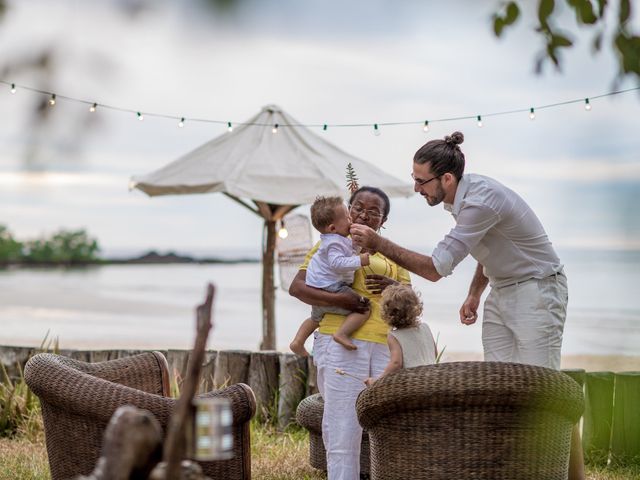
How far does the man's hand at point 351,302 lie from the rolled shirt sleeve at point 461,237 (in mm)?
520

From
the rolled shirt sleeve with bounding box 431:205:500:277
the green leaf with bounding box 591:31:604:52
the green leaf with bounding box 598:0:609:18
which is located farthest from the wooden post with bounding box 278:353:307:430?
the green leaf with bounding box 591:31:604:52

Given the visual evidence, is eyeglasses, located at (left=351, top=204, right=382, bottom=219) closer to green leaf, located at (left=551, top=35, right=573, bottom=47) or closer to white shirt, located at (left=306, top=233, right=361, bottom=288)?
white shirt, located at (left=306, top=233, right=361, bottom=288)

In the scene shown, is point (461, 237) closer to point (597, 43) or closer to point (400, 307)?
point (400, 307)

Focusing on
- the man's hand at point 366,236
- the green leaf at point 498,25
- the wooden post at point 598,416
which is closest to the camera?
the green leaf at point 498,25

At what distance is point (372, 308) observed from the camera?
3729mm

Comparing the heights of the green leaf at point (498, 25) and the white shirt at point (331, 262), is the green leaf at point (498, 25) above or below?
above

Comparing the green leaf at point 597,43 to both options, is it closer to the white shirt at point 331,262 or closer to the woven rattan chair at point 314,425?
the white shirt at point 331,262

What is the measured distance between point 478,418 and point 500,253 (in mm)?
738

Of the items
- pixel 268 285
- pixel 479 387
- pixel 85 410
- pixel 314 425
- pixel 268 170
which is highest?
pixel 268 170

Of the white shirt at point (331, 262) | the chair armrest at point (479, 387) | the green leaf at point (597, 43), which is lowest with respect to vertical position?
the chair armrest at point (479, 387)

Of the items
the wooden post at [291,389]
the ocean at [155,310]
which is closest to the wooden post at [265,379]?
the wooden post at [291,389]

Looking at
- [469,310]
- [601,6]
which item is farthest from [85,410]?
[601,6]

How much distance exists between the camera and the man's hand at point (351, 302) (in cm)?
367

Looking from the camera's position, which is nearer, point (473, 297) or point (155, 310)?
point (473, 297)
